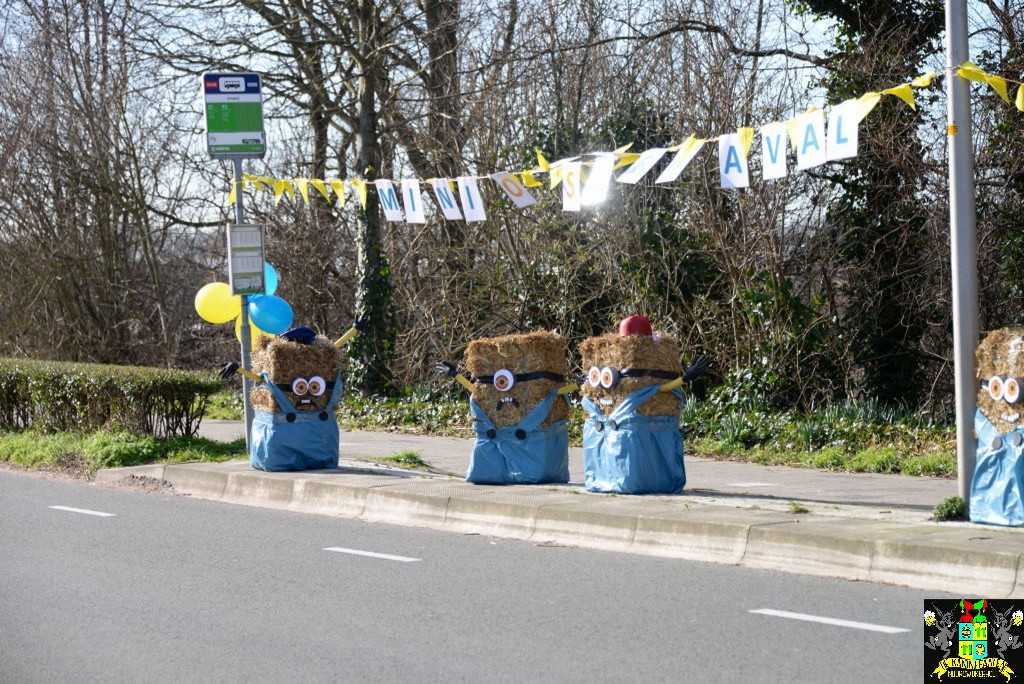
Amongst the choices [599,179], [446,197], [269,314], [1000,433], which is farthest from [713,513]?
[269,314]

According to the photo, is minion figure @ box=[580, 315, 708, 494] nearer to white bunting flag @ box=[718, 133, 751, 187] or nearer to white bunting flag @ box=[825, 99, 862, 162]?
white bunting flag @ box=[718, 133, 751, 187]

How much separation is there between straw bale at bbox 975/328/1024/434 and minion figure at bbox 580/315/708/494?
264 cm

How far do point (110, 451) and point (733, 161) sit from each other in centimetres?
817

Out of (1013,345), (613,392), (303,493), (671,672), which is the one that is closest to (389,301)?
(303,493)

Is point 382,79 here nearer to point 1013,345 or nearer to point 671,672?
point 1013,345

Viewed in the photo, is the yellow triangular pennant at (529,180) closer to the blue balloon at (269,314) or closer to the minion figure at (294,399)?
the minion figure at (294,399)

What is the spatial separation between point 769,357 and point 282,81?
10490mm

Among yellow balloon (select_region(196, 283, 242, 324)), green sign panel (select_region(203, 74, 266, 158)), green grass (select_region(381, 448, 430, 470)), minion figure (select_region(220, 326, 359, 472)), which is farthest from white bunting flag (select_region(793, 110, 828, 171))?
yellow balloon (select_region(196, 283, 242, 324))

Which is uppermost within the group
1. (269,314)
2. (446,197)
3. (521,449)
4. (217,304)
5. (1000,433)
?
(446,197)

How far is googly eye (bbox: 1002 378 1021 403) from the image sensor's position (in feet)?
26.2

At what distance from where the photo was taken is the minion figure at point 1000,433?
8.05m

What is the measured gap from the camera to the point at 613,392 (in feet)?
34.1

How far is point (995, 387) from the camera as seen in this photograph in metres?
8.20

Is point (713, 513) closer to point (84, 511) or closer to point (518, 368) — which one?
point (518, 368)
